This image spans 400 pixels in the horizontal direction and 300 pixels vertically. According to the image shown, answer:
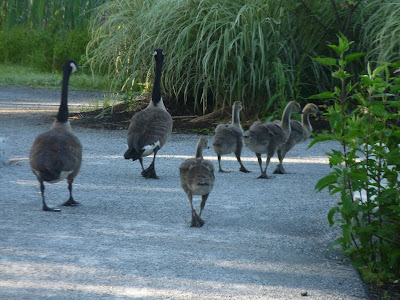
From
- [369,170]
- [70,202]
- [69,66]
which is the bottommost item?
[70,202]

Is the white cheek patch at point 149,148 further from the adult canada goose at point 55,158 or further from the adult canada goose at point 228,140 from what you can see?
the adult canada goose at point 55,158

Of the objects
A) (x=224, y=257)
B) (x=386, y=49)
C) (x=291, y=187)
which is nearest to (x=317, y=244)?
(x=224, y=257)

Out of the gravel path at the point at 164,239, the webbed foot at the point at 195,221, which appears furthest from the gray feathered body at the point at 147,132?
the webbed foot at the point at 195,221

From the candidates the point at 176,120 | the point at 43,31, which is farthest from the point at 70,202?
the point at 43,31

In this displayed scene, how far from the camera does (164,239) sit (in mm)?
5234

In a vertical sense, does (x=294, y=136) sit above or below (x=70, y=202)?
above

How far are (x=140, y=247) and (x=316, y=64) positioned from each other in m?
7.36

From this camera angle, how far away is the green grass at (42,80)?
16.5 metres

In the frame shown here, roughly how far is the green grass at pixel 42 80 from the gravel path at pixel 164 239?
8.49 m

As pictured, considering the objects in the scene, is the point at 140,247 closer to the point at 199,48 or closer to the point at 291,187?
the point at 291,187

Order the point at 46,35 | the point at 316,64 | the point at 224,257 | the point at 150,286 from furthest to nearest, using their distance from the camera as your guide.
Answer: the point at 46,35 → the point at 316,64 → the point at 224,257 → the point at 150,286

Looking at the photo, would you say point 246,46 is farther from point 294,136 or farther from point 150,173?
point 150,173

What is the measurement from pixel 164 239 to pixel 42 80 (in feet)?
41.0

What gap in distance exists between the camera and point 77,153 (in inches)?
238
